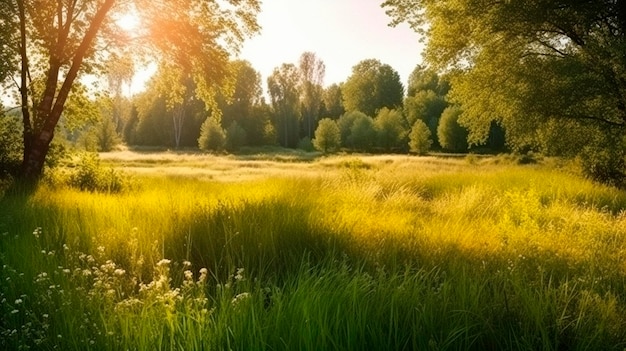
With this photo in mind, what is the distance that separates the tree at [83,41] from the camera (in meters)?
13.0

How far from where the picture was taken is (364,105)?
352 feet

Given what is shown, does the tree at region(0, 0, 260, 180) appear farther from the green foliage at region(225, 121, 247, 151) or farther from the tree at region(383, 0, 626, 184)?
the green foliage at region(225, 121, 247, 151)

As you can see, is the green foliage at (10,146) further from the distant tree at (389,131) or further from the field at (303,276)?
the distant tree at (389,131)

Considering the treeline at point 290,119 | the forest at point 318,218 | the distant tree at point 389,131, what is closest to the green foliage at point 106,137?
the treeline at point 290,119

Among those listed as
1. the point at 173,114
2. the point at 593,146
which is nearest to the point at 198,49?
the point at 593,146

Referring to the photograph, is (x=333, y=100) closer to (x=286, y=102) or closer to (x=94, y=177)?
(x=286, y=102)

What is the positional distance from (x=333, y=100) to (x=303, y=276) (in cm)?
11086

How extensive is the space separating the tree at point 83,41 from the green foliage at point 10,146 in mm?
656

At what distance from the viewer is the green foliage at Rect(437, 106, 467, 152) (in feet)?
247

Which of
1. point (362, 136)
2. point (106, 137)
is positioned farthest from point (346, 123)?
point (106, 137)

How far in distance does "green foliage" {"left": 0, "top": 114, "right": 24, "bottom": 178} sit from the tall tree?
82.2 meters

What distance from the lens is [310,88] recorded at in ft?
320

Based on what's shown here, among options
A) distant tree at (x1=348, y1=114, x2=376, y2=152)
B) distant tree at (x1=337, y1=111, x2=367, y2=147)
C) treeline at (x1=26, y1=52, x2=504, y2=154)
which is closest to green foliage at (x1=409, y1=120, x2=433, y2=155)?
treeline at (x1=26, y1=52, x2=504, y2=154)

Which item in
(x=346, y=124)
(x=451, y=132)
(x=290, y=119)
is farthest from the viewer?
(x=290, y=119)
